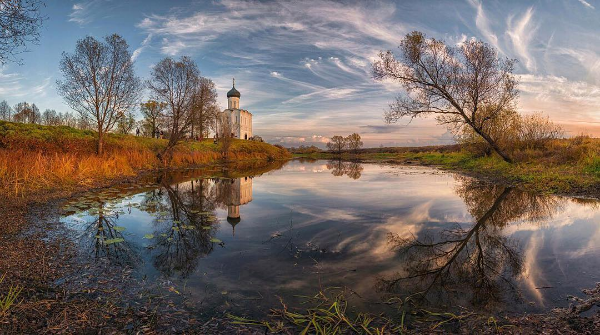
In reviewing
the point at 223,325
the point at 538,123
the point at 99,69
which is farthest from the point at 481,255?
the point at 99,69

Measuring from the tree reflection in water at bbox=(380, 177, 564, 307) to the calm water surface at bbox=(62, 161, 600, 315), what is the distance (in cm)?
2

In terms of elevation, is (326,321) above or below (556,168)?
below

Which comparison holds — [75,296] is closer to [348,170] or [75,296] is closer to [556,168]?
[556,168]

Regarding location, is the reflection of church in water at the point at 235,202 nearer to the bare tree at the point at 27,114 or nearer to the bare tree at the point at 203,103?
the bare tree at the point at 203,103

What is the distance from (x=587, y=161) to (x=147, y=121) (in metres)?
60.8

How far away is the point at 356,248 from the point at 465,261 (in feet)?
6.17

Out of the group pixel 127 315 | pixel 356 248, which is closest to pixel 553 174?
pixel 356 248

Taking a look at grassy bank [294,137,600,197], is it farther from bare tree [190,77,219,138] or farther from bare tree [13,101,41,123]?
bare tree [13,101,41,123]

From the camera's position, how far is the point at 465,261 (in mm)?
4711

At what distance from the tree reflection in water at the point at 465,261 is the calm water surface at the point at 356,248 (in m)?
0.02

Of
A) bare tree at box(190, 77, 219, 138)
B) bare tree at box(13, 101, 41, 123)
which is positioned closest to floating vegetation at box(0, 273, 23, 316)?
bare tree at box(190, 77, 219, 138)

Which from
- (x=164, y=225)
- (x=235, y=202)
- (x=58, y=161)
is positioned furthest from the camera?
(x=58, y=161)

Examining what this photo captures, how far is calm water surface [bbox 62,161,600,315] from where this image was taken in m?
3.70

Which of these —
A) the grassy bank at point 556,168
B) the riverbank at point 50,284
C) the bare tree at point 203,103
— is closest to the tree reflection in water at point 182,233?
the riverbank at point 50,284
